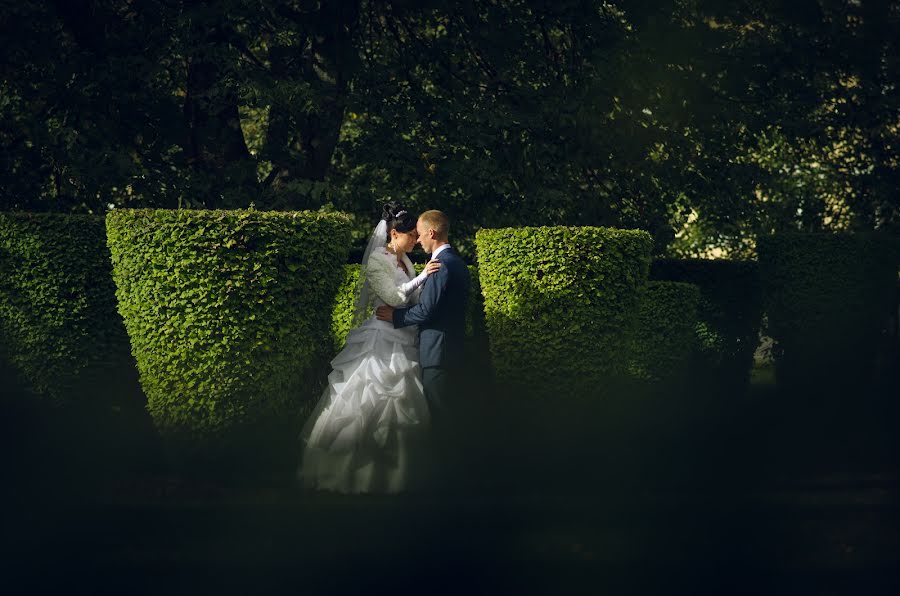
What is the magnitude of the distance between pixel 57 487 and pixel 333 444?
2.19 meters

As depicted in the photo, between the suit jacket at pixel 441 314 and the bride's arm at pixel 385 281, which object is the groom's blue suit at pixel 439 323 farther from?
the bride's arm at pixel 385 281

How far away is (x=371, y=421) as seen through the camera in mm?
8688

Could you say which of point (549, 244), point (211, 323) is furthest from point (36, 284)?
point (549, 244)

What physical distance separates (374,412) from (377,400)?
102 mm

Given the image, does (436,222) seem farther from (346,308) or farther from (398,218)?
(346,308)

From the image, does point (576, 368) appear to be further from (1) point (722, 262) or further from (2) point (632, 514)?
(1) point (722, 262)

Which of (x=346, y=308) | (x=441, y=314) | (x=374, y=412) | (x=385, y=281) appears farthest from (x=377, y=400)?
(x=346, y=308)

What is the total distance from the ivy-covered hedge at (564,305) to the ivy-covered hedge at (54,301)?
4.50 metres

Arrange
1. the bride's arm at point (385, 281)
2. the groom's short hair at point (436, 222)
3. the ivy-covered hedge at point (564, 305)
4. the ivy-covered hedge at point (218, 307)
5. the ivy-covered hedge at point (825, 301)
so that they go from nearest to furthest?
1. the bride's arm at point (385, 281)
2. the groom's short hair at point (436, 222)
3. the ivy-covered hedge at point (218, 307)
4. the ivy-covered hedge at point (564, 305)
5. the ivy-covered hedge at point (825, 301)

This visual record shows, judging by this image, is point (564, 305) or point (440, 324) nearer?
point (440, 324)

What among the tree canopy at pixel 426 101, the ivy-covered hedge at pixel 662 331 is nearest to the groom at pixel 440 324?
the tree canopy at pixel 426 101

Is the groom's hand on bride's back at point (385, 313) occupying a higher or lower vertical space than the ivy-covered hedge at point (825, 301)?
lower

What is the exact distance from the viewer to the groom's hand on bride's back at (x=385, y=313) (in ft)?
29.7

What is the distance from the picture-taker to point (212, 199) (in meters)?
14.9
